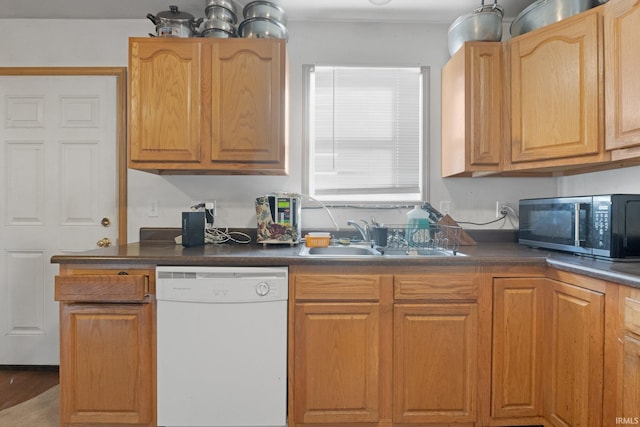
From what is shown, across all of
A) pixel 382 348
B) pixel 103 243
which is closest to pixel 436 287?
pixel 382 348

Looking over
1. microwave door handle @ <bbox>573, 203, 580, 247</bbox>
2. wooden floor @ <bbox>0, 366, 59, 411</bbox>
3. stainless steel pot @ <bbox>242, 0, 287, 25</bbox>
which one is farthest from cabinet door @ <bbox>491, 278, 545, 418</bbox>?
wooden floor @ <bbox>0, 366, 59, 411</bbox>

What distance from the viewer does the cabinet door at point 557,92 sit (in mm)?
1498

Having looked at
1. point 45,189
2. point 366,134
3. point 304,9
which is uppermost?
point 304,9

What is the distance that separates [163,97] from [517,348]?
2192 mm

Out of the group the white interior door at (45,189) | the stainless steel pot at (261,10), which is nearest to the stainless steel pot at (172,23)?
the stainless steel pot at (261,10)

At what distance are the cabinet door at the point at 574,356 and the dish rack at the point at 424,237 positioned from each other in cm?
54

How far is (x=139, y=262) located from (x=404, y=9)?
7.01 ft

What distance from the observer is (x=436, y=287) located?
1507 mm

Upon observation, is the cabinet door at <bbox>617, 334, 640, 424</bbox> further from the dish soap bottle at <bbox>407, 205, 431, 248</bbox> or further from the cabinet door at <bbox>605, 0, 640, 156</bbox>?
the dish soap bottle at <bbox>407, 205, 431, 248</bbox>

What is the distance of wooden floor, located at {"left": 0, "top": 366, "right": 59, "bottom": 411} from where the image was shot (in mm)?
1882

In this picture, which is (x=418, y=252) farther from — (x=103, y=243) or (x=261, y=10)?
(x=103, y=243)

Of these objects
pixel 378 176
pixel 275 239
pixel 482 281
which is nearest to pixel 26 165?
pixel 275 239

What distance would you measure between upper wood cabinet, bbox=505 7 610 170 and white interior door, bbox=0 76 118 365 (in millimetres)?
2465

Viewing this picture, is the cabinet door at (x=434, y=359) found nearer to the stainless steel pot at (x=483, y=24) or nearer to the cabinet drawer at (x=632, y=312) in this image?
the cabinet drawer at (x=632, y=312)
